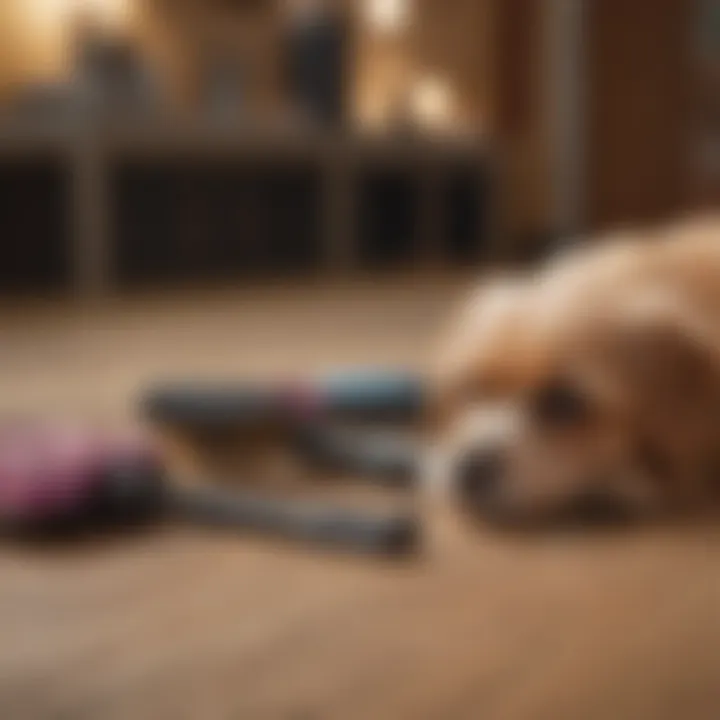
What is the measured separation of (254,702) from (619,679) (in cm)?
18

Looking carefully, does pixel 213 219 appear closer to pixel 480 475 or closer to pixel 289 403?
pixel 289 403

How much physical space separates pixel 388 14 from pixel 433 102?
0.98m

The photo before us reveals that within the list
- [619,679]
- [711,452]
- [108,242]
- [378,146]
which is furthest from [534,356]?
[378,146]

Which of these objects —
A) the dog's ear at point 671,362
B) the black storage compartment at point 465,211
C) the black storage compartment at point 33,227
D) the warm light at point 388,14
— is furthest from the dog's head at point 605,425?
the black storage compartment at point 465,211

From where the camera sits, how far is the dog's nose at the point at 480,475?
1090 millimetres

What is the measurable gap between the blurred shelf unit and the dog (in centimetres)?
191

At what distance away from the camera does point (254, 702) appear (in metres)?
0.68

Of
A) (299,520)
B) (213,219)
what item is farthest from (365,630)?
(213,219)

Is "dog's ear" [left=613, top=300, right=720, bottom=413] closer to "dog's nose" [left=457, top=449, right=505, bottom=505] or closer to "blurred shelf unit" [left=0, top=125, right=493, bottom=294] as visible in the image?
"dog's nose" [left=457, top=449, right=505, bottom=505]

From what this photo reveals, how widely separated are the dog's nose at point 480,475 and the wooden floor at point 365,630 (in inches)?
2.5

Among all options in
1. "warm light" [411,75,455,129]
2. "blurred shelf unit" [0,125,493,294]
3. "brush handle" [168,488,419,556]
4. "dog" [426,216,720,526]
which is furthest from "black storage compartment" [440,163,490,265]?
"brush handle" [168,488,419,556]

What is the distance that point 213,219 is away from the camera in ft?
11.7

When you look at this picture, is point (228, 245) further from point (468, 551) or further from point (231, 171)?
point (468, 551)

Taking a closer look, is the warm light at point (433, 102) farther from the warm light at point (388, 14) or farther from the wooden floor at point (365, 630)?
the wooden floor at point (365, 630)
